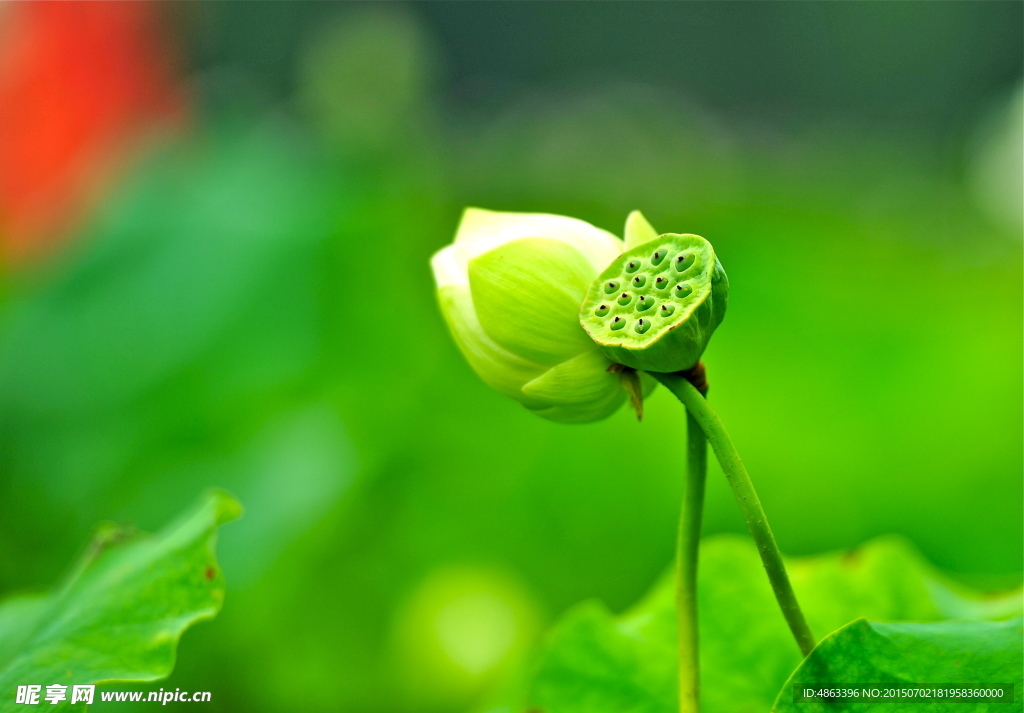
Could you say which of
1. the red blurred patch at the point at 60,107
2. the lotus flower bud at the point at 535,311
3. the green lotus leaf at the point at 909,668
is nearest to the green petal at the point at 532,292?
the lotus flower bud at the point at 535,311

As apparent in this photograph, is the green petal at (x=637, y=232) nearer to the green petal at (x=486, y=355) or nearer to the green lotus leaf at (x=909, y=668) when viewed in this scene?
the green petal at (x=486, y=355)

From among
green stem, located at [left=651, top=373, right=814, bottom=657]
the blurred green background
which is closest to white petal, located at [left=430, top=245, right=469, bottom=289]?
green stem, located at [left=651, top=373, right=814, bottom=657]

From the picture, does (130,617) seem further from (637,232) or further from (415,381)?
(415,381)

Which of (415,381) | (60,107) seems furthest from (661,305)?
(60,107)

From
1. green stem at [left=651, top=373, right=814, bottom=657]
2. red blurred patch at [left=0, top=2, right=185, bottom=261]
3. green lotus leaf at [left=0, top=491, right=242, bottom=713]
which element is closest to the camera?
green stem at [left=651, top=373, right=814, bottom=657]

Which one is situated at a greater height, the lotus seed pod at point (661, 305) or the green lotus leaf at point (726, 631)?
the lotus seed pod at point (661, 305)

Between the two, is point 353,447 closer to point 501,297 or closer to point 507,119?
point 501,297

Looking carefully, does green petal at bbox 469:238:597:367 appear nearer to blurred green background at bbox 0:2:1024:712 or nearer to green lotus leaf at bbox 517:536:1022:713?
green lotus leaf at bbox 517:536:1022:713
